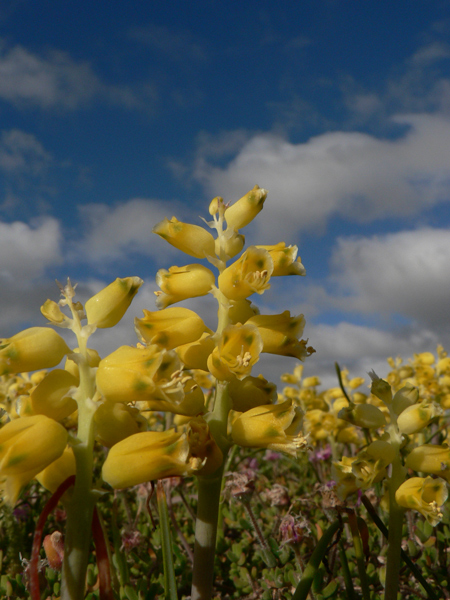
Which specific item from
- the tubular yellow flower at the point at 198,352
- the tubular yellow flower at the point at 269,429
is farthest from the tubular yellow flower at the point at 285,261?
the tubular yellow flower at the point at 269,429

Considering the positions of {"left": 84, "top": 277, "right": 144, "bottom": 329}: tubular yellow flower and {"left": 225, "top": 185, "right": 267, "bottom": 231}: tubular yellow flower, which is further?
{"left": 225, "top": 185, "right": 267, "bottom": 231}: tubular yellow flower

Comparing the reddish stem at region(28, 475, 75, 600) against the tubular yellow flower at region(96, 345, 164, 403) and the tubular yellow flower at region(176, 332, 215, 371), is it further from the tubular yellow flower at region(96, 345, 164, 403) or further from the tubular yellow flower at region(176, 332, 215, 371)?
the tubular yellow flower at region(176, 332, 215, 371)

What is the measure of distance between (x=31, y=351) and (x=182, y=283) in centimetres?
64

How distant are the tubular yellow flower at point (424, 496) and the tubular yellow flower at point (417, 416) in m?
0.21

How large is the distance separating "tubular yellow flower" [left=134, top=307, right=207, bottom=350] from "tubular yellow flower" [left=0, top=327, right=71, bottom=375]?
35 centimetres

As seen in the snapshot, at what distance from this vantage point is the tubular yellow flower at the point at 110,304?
70.4 inches

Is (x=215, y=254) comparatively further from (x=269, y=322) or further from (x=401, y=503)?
(x=401, y=503)

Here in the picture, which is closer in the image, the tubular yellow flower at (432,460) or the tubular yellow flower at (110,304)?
the tubular yellow flower at (110,304)

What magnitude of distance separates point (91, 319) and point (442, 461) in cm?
154

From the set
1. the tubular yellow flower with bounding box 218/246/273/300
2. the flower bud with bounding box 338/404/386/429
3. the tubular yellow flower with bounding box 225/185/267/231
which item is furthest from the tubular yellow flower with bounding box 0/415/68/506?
the flower bud with bounding box 338/404/386/429

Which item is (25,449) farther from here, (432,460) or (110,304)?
(432,460)

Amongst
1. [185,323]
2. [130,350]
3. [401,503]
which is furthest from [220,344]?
[401,503]

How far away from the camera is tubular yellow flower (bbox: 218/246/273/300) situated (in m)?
1.94

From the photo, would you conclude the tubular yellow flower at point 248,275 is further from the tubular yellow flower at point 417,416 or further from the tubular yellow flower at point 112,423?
the tubular yellow flower at point 417,416
